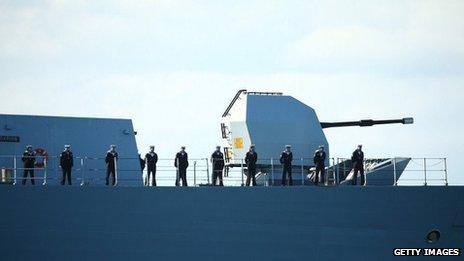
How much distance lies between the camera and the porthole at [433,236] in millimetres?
36750

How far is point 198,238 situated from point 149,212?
5.11ft

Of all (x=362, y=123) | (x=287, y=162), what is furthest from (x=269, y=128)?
(x=362, y=123)

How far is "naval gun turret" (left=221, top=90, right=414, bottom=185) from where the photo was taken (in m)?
38.8

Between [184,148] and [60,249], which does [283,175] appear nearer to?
[184,148]

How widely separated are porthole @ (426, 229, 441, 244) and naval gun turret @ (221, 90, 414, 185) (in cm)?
452

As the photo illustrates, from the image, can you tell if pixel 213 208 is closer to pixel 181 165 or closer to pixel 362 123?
pixel 181 165

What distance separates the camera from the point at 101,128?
38.4 metres

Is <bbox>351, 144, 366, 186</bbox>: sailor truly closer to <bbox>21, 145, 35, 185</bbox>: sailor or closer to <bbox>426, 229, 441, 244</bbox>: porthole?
<bbox>426, 229, 441, 244</bbox>: porthole

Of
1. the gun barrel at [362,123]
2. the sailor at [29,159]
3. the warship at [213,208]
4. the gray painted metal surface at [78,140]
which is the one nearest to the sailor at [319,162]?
the warship at [213,208]

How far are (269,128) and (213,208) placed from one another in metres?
4.71

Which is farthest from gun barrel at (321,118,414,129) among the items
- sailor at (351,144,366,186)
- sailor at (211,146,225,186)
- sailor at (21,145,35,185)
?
sailor at (21,145,35,185)

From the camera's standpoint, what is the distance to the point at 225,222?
3525 centimetres

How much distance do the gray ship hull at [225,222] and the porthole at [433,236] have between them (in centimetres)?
12

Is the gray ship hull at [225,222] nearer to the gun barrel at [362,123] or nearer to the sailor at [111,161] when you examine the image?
the sailor at [111,161]
